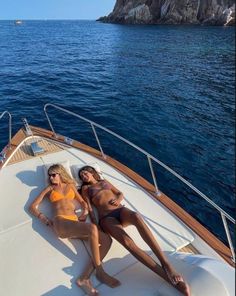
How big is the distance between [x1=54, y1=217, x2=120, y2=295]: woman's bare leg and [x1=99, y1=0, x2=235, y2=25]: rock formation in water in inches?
2984

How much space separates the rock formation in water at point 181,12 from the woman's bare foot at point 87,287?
76.4m

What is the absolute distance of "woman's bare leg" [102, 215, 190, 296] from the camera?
3.41m

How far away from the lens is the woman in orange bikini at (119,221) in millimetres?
3625

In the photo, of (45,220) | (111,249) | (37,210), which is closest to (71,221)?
(45,220)

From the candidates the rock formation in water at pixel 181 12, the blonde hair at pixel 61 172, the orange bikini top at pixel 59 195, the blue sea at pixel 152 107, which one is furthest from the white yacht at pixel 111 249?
the rock formation in water at pixel 181 12

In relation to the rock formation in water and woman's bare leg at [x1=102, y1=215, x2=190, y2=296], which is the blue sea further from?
the rock formation in water

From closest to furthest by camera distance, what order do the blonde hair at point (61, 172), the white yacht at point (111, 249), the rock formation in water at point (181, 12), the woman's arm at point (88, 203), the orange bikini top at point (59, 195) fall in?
the white yacht at point (111, 249), the woman's arm at point (88, 203), the orange bikini top at point (59, 195), the blonde hair at point (61, 172), the rock formation in water at point (181, 12)

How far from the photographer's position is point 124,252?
4422 mm

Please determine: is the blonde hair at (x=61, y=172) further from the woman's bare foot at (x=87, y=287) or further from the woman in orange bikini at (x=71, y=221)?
the woman's bare foot at (x=87, y=287)

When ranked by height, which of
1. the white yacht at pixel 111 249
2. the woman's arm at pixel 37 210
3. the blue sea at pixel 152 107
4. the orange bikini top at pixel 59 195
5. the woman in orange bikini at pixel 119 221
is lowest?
the blue sea at pixel 152 107

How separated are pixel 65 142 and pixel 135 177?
2.42m

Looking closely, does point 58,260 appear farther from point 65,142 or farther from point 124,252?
point 65,142

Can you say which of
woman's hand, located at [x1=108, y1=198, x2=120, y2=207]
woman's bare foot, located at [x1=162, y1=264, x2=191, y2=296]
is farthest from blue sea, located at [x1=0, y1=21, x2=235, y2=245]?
woman's bare foot, located at [x1=162, y1=264, x2=191, y2=296]

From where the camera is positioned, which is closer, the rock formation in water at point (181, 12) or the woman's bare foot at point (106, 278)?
the woman's bare foot at point (106, 278)
